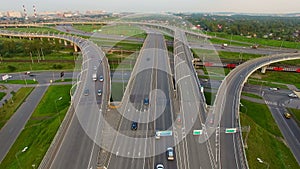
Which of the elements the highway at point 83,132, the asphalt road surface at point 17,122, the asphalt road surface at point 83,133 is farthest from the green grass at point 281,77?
the asphalt road surface at point 17,122

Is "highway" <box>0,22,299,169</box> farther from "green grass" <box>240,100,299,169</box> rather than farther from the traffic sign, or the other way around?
"green grass" <box>240,100,299,169</box>

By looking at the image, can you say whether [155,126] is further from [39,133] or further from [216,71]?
[216,71]

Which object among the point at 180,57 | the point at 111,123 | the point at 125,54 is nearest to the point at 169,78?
the point at 180,57

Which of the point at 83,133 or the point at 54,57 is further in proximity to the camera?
the point at 54,57

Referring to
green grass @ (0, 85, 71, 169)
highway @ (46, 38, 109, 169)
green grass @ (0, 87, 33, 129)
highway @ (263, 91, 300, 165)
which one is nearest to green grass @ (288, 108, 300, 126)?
highway @ (263, 91, 300, 165)

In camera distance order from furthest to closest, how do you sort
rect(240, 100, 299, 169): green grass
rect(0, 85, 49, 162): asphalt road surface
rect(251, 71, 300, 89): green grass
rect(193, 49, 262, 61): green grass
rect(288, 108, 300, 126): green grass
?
rect(193, 49, 262, 61): green grass < rect(251, 71, 300, 89): green grass < rect(288, 108, 300, 126): green grass < rect(0, 85, 49, 162): asphalt road surface < rect(240, 100, 299, 169): green grass

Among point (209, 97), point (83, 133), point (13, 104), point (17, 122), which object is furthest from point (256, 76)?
point (13, 104)
